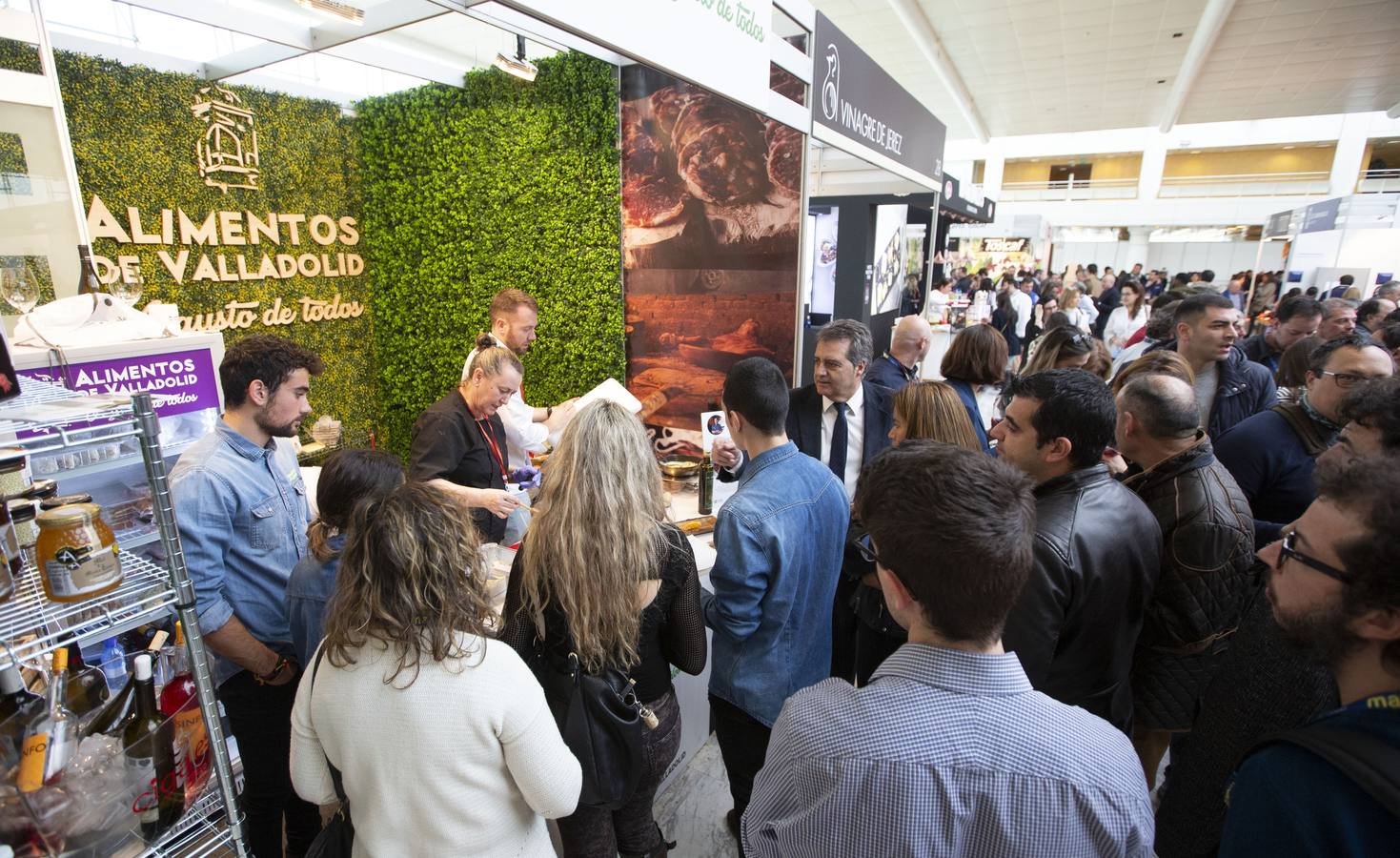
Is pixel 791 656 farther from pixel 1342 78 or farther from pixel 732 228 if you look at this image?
pixel 1342 78

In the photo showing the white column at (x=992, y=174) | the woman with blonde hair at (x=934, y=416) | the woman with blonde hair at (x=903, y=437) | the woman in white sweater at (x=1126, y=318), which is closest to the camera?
the woman with blonde hair at (x=903, y=437)

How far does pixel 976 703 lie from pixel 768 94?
2501 mm

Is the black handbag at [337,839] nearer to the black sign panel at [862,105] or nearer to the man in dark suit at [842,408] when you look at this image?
the man in dark suit at [842,408]

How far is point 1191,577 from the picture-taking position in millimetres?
1809

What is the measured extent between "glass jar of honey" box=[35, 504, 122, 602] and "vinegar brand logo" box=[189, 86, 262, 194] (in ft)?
17.4

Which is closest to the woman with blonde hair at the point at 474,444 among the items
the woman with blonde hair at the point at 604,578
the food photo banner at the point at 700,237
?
the woman with blonde hair at the point at 604,578

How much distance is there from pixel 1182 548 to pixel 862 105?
118 inches

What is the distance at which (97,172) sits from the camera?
14.5ft

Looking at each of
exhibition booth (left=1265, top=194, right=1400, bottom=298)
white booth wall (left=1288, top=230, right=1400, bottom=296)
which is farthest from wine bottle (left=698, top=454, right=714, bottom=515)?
white booth wall (left=1288, top=230, right=1400, bottom=296)

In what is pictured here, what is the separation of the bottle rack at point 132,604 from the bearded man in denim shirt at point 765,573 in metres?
1.11

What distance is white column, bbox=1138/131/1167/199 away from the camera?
2050 centimetres

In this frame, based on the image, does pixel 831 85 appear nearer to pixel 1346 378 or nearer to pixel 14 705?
pixel 1346 378

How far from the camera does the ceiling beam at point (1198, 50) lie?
8.02 m

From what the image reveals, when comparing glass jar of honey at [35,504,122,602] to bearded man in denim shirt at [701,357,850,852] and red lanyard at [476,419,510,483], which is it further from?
red lanyard at [476,419,510,483]
